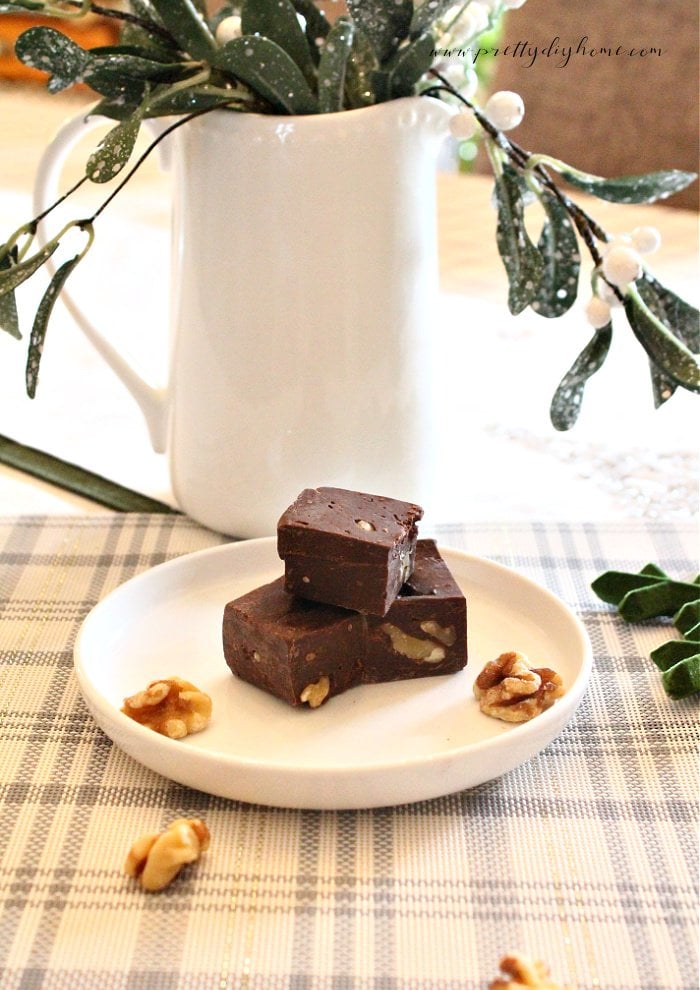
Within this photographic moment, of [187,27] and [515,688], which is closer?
[515,688]

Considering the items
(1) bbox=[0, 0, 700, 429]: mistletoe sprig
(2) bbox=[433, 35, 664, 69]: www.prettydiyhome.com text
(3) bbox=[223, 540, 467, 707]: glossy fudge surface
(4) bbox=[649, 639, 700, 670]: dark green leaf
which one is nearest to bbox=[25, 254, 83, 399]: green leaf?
(1) bbox=[0, 0, 700, 429]: mistletoe sprig

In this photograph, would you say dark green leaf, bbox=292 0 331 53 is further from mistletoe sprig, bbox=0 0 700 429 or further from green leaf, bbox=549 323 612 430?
green leaf, bbox=549 323 612 430

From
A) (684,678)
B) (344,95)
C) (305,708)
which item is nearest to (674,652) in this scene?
(684,678)

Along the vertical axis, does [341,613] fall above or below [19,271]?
below

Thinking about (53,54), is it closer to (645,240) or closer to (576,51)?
(645,240)

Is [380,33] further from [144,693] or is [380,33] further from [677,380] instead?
[144,693]

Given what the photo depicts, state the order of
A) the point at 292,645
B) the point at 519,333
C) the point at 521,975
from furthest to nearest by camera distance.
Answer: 1. the point at 519,333
2. the point at 292,645
3. the point at 521,975
